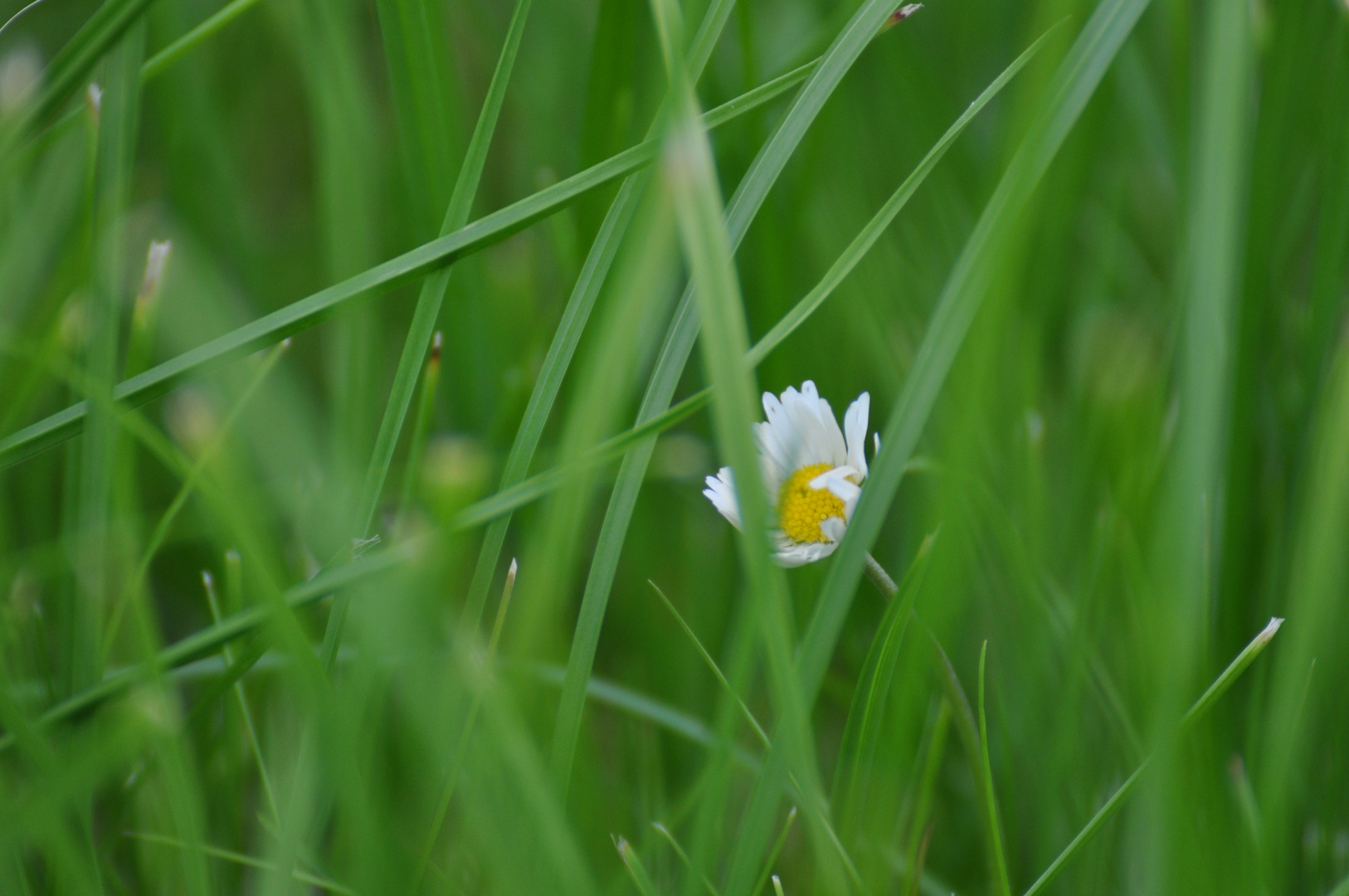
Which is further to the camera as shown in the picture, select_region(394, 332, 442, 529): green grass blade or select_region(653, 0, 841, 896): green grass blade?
select_region(394, 332, 442, 529): green grass blade

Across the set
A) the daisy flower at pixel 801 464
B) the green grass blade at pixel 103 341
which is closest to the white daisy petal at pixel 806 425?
the daisy flower at pixel 801 464

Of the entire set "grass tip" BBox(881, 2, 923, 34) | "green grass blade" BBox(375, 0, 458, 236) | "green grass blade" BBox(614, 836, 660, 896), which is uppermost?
"green grass blade" BBox(375, 0, 458, 236)

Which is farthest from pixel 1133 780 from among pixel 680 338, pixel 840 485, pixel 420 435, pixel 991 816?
pixel 420 435

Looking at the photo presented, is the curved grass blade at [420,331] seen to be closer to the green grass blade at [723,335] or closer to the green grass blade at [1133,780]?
the green grass blade at [723,335]

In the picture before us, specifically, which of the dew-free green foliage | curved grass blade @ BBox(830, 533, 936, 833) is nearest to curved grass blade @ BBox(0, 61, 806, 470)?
the dew-free green foliage

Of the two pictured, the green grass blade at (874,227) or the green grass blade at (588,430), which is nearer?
the green grass blade at (588,430)

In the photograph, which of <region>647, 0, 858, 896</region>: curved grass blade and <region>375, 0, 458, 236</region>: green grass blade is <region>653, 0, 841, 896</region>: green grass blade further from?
<region>375, 0, 458, 236</region>: green grass blade
